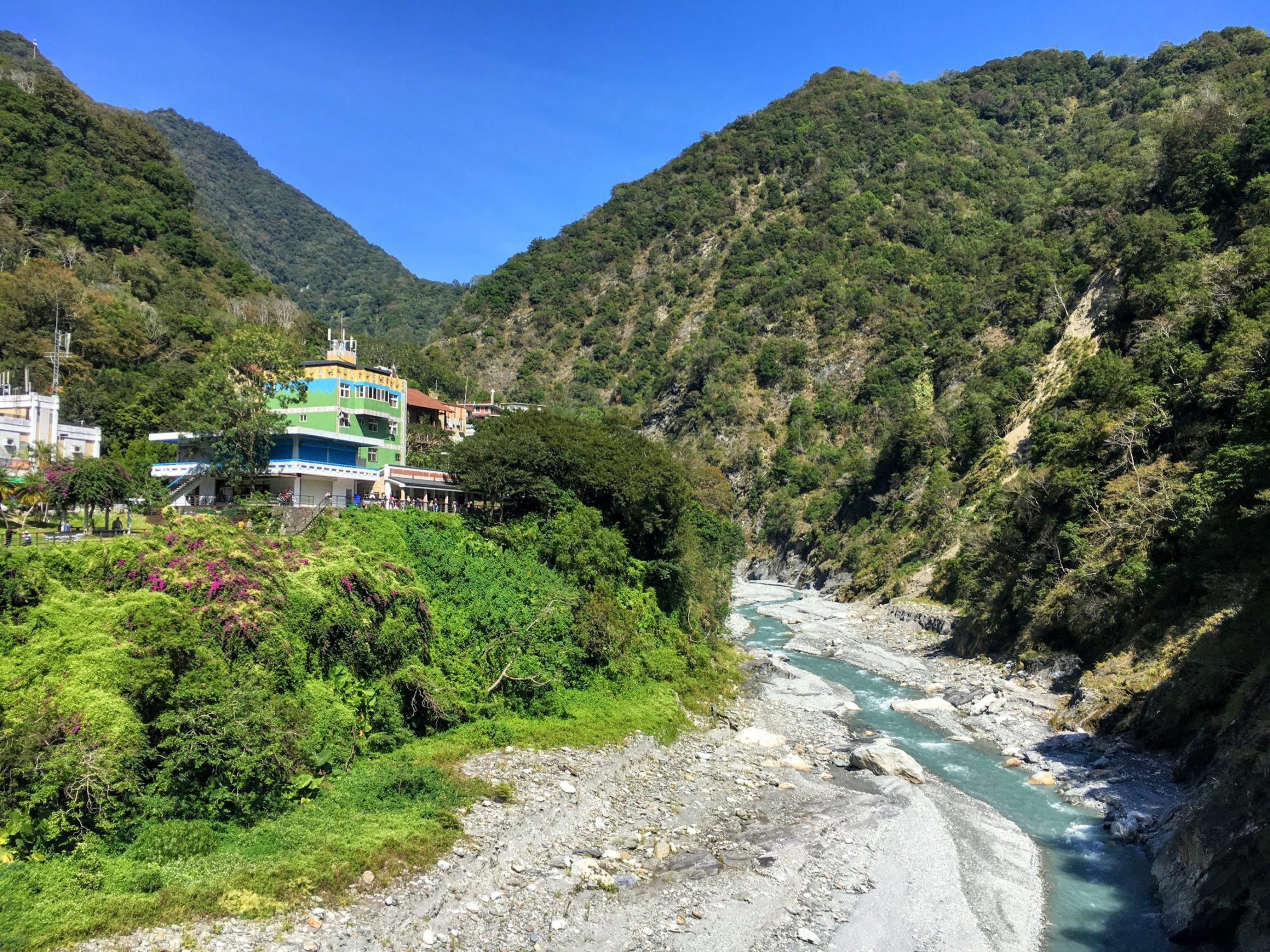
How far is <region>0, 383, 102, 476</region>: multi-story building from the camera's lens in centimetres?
3703

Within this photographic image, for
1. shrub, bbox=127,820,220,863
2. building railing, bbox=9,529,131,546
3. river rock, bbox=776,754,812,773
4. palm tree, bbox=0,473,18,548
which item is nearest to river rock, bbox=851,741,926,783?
river rock, bbox=776,754,812,773

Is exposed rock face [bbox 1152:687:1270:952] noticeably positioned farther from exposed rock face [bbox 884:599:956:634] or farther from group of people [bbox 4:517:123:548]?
exposed rock face [bbox 884:599:956:634]

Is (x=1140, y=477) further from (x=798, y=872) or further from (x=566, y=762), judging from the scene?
(x=566, y=762)

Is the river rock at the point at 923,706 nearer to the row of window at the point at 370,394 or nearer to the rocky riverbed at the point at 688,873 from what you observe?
the rocky riverbed at the point at 688,873

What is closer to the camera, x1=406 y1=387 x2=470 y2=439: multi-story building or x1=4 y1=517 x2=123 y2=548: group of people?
x1=4 y1=517 x2=123 y2=548: group of people

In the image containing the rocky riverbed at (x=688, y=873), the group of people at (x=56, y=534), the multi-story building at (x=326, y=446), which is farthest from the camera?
the multi-story building at (x=326, y=446)

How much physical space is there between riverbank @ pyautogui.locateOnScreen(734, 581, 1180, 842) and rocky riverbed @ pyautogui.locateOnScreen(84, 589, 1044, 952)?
3.06m

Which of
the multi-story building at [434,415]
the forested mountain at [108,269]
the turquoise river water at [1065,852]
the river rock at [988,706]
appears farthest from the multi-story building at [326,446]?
the river rock at [988,706]

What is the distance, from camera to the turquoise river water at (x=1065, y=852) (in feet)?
43.5

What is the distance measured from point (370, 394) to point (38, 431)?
56.9ft

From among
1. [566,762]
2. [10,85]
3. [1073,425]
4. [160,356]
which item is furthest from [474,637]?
[10,85]

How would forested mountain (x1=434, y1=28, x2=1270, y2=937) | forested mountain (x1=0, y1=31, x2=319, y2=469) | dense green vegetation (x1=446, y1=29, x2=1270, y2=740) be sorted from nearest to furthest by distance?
1. forested mountain (x1=434, y1=28, x2=1270, y2=937)
2. dense green vegetation (x1=446, y1=29, x2=1270, y2=740)
3. forested mountain (x1=0, y1=31, x2=319, y2=469)

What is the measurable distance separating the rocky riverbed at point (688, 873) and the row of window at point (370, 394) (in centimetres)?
2607

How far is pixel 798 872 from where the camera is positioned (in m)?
15.3
